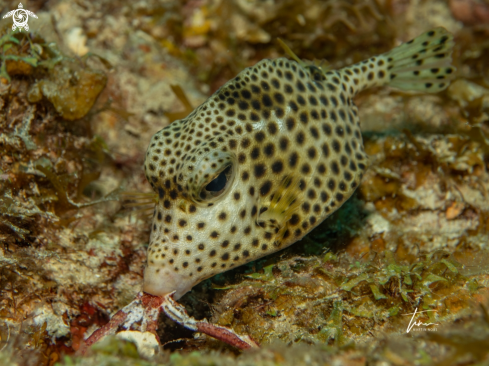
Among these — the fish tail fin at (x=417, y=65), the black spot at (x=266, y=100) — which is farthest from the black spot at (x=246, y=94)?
the fish tail fin at (x=417, y=65)

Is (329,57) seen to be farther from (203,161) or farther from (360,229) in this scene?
(203,161)

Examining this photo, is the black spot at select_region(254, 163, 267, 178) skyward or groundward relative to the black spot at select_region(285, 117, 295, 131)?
groundward

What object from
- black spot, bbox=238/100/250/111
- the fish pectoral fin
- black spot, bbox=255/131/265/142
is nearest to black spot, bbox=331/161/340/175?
the fish pectoral fin

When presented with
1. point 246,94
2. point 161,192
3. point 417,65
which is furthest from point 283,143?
point 417,65

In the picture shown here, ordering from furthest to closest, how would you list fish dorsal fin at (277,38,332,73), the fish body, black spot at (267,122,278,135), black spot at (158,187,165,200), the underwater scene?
fish dorsal fin at (277,38,332,73), black spot at (267,122,278,135), black spot at (158,187,165,200), the fish body, the underwater scene

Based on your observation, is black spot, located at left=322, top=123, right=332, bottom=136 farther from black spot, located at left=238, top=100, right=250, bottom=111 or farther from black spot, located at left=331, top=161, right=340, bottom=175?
black spot, located at left=238, top=100, right=250, bottom=111

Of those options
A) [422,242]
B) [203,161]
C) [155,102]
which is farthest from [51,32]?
[422,242]
